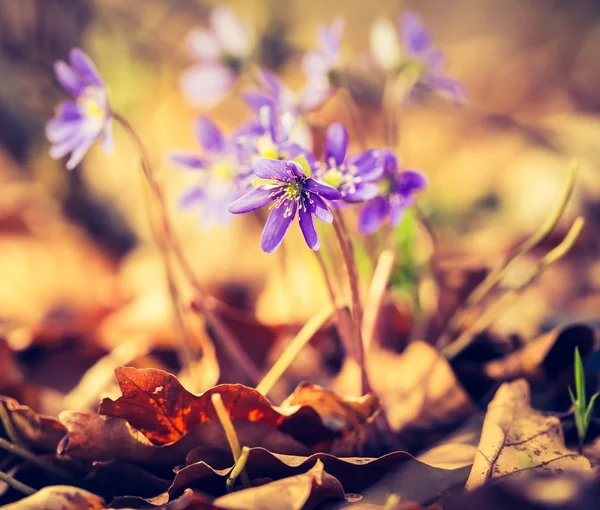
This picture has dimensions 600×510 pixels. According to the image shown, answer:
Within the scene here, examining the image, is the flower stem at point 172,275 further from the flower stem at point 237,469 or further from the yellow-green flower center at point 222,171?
the flower stem at point 237,469

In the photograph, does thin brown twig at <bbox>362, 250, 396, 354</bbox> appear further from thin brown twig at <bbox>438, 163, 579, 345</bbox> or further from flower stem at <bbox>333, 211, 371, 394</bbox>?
thin brown twig at <bbox>438, 163, 579, 345</bbox>

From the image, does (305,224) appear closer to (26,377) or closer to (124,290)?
(26,377)

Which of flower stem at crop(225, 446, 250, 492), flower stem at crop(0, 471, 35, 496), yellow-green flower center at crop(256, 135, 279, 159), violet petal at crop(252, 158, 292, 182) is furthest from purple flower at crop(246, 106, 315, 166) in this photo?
flower stem at crop(0, 471, 35, 496)

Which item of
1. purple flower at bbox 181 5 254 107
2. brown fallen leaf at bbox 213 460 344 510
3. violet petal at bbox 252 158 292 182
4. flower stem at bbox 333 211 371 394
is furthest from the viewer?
purple flower at bbox 181 5 254 107

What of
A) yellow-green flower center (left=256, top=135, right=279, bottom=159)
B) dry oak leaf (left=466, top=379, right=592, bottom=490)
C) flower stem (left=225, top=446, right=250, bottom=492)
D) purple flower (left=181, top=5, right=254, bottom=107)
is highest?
purple flower (left=181, top=5, right=254, bottom=107)

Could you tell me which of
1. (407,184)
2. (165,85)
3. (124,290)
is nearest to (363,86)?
(165,85)

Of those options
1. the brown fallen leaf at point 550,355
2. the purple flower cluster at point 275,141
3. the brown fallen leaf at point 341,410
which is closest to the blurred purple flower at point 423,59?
the purple flower cluster at point 275,141
